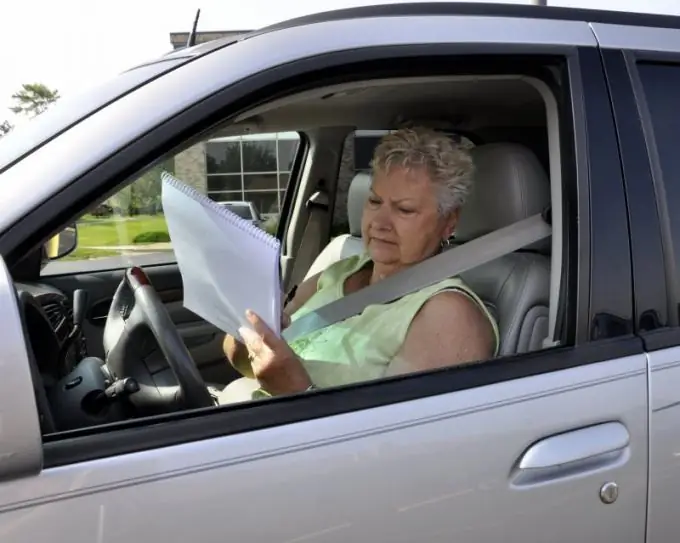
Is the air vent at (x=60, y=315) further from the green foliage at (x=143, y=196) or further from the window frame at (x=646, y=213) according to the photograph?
the window frame at (x=646, y=213)

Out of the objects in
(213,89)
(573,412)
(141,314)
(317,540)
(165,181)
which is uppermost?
(213,89)

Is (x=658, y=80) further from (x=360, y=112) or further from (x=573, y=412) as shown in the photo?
(x=360, y=112)

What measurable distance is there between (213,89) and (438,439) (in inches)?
28.8

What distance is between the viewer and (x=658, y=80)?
1.81 m

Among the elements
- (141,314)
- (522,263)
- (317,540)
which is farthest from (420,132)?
(317,540)

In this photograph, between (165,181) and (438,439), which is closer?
(438,439)

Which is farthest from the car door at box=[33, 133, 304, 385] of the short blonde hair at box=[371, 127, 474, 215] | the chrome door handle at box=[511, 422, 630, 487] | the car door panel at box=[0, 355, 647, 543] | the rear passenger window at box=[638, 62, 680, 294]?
the rear passenger window at box=[638, 62, 680, 294]

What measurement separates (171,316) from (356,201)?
0.99 metres

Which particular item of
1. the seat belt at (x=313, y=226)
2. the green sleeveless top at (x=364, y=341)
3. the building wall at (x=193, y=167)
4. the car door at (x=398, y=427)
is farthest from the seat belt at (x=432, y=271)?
the seat belt at (x=313, y=226)

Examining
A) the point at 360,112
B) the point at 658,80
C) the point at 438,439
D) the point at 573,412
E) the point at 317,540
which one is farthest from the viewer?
the point at 360,112

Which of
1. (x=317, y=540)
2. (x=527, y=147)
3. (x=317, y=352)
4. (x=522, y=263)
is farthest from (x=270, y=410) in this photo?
(x=527, y=147)

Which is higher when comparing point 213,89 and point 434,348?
point 213,89

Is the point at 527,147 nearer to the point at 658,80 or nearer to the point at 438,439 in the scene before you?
the point at 658,80

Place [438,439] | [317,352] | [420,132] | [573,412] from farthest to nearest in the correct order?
[420,132] < [317,352] < [573,412] < [438,439]
